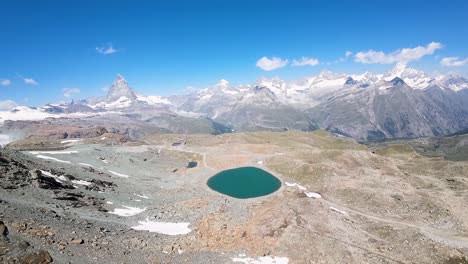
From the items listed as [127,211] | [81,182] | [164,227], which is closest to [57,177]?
A: [81,182]

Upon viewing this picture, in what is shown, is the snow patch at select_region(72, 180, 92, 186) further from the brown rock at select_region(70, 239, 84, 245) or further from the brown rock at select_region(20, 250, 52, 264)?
the brown rock at select_region(20, 250, 52, 264)

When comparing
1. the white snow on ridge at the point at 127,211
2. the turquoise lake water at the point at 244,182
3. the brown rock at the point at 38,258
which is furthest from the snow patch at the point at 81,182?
the brown rock at the point at 38,258

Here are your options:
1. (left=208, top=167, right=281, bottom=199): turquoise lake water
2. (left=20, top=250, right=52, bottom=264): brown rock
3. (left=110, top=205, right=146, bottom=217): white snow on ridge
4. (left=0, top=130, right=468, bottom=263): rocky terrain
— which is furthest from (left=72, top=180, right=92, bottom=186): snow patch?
(left=20, top=250, right=52, bottom=264): brown rock

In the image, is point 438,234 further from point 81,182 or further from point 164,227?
point 81,182

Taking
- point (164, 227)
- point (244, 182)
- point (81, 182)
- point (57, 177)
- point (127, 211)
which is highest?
point (57, 177)

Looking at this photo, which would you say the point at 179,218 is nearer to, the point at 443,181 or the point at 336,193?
the point at 336,193

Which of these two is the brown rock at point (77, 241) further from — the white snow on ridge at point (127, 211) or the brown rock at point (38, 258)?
the white snow on ridge at point (127, 211)
